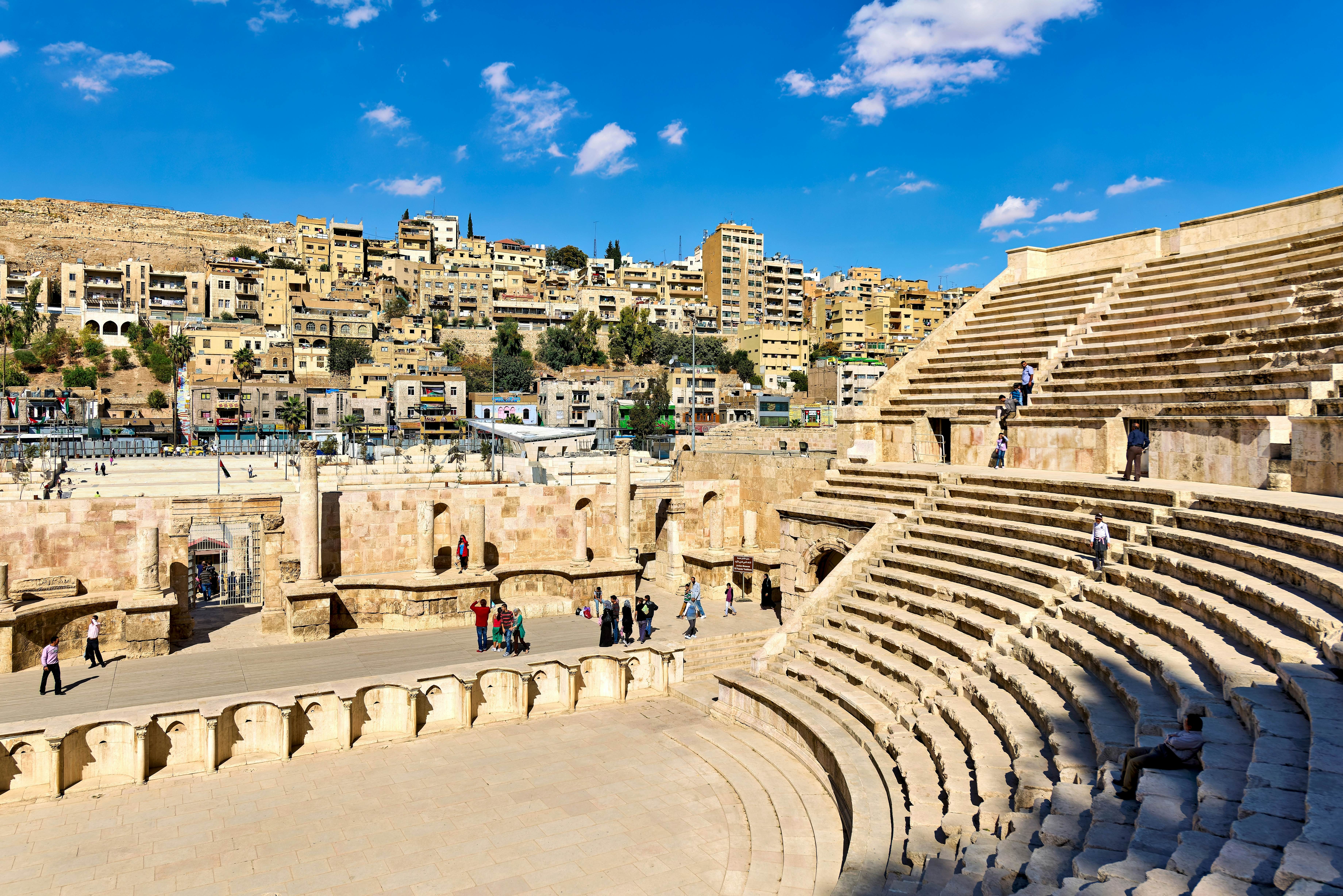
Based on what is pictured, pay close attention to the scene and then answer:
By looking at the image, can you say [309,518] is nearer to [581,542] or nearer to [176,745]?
[581,542]

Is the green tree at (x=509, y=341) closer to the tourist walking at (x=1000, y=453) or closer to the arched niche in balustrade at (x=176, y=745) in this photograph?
the tourist walking at (x=1000, y=453)

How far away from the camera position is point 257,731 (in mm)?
12961

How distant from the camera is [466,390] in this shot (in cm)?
8788

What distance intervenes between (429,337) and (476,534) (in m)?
84.7

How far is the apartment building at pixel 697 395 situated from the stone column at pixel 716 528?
164 ft

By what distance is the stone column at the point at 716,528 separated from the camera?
24.5 metres

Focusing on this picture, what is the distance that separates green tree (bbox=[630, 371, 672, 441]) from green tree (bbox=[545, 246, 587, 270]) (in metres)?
61.5

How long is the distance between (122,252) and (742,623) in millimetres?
151247

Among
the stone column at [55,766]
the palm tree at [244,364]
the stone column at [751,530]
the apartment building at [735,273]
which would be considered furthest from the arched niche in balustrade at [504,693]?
the apartment building at [735,273]

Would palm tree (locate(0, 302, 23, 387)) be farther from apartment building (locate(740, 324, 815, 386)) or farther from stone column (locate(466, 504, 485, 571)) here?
stone column (locate(466, 504, 485, 571))

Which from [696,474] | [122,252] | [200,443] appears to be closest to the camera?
[696,474]

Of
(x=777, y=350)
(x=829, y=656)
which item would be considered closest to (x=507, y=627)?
(x=829, y=656)

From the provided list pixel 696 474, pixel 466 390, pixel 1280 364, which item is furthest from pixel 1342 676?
pixel 466 390

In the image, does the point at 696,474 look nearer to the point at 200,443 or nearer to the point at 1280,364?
the point at 1280,364
